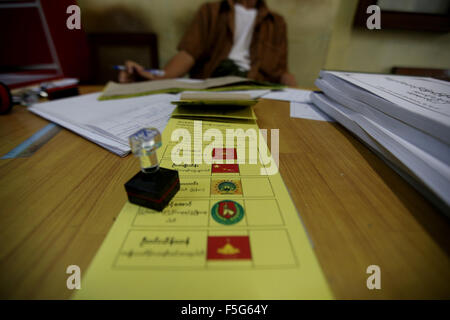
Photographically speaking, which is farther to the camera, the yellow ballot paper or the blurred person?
the blurred person

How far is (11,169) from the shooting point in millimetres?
293

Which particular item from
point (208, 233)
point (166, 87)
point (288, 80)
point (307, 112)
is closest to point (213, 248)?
point (208, 233)

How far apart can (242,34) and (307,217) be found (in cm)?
142

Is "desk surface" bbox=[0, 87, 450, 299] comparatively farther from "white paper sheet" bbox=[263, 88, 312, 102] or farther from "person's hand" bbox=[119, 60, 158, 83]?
"person's hand" bbox=[119, 60, 158, 83]

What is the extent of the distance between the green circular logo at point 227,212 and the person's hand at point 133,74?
76cm

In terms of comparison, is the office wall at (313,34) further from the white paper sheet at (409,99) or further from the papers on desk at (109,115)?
the white paper sheet at (409,99)

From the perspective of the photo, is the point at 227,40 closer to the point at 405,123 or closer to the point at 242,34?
the point at 242,34

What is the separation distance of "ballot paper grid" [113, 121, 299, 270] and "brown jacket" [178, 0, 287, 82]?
1.14 meters

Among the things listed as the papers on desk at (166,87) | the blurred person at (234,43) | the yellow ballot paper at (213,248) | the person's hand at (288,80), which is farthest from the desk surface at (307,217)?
the blurred person at (234,43)

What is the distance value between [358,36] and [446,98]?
5.34ft

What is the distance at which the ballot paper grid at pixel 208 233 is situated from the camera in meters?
0.17

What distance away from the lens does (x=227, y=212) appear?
215 mm

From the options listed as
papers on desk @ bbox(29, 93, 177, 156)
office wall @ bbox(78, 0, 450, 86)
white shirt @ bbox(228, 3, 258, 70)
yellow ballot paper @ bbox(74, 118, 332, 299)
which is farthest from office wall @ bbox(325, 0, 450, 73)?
yellow ballot paper @ bbox(74, 118, 332, 299)

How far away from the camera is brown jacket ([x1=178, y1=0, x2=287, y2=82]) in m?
1.26
